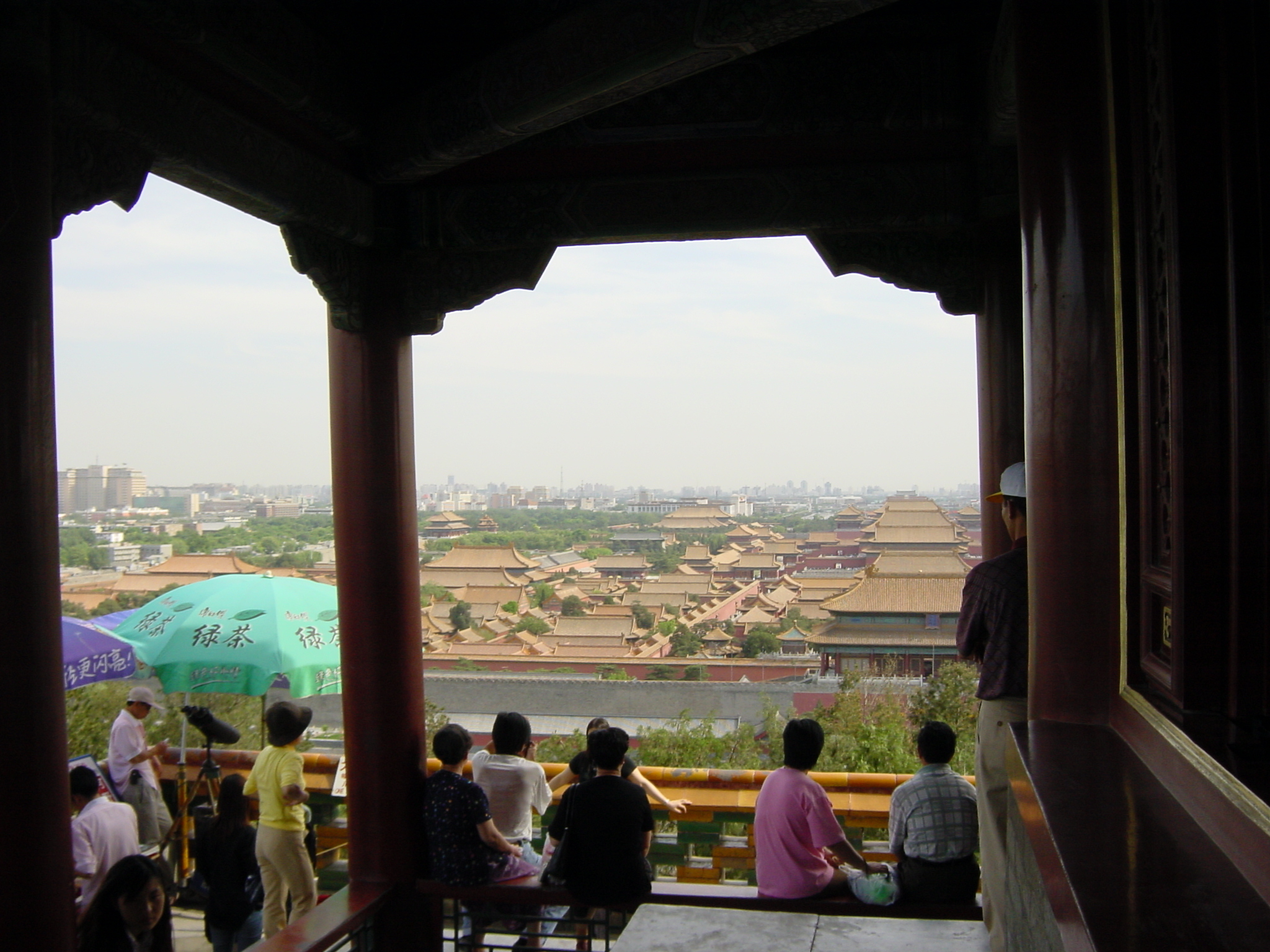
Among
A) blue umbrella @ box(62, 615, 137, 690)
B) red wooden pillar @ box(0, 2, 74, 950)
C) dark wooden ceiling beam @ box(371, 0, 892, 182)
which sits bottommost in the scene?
blue umbrella @ box(62, 615, 137, 690)

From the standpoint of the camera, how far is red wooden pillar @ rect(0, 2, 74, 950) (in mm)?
1780

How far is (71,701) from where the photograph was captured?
789 cm

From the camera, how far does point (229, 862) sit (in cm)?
399

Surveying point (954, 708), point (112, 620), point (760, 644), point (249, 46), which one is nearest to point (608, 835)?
point (249, 46)

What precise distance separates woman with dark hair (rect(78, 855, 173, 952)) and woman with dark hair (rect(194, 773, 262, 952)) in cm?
129

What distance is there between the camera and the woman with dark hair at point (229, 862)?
398cm

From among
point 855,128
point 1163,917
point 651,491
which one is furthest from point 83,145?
point 651,491

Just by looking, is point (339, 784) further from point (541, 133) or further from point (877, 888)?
point (541, 133)

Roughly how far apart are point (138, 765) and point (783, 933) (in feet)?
11.8

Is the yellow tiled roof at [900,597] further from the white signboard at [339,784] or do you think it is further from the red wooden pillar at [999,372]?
the red wooden pillar at [999,372]

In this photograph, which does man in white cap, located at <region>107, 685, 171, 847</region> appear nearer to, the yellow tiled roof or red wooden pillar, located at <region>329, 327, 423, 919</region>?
red wooden pillar, located at <region>329, 327, 423, 919</region>

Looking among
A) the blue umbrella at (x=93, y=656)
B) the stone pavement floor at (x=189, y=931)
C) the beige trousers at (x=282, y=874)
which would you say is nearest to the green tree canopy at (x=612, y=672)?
the blue umbrella at (x=93, y=656)

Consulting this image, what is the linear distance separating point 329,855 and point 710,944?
10.3ft

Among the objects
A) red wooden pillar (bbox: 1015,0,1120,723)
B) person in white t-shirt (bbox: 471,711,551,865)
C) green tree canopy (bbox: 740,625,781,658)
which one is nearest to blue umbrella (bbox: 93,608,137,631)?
person in white t-shirt (bbox: 471,711,551,865)
